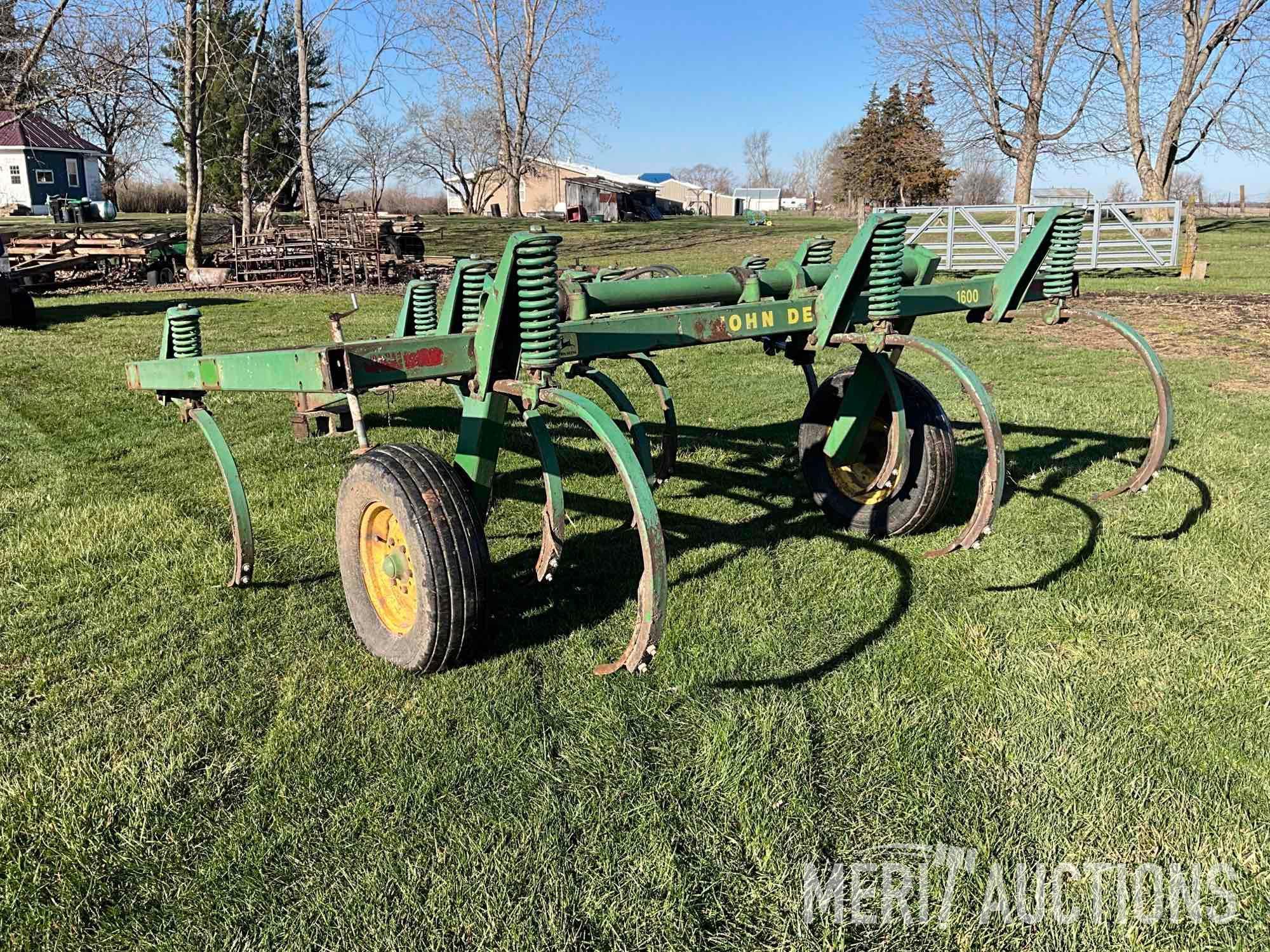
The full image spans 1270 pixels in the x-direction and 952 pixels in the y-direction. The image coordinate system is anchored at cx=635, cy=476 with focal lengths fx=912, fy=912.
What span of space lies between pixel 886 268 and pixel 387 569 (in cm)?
227

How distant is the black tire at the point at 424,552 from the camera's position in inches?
121

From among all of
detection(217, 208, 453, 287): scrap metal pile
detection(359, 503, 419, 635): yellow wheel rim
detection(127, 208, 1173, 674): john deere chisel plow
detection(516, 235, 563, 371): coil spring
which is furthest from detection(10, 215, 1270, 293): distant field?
detection(359, 503, 419, 635): yellow wheel rim

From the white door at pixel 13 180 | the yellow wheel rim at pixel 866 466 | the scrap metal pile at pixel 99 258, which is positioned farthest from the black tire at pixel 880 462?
the white door at pixel 13 180

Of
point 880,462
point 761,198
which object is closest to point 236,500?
point 880,462

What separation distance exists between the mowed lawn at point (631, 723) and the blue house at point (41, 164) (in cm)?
5054

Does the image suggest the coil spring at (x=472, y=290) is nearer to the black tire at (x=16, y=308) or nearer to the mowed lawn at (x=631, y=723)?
the mowed lawn at (x=631, y=723)

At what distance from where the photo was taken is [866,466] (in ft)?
16.1

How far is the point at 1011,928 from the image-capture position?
7.36 ft

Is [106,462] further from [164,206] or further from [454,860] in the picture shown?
[164,206]

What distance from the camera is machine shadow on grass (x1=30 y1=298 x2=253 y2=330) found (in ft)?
45.8

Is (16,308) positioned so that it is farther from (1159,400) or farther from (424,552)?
(1159,400)

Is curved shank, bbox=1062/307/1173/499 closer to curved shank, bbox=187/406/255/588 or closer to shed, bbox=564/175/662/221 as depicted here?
curved shank, bbox=187/406/255/588

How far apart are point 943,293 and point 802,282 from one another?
63 cm

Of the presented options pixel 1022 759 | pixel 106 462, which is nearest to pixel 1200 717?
pixel 1022 759
